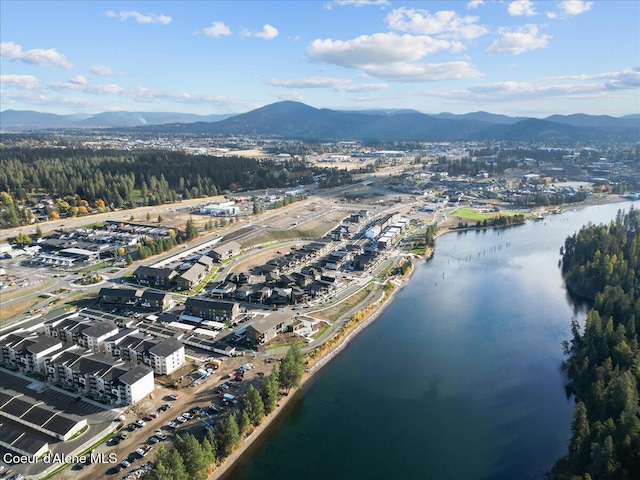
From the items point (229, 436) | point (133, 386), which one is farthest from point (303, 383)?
point (133, 386)

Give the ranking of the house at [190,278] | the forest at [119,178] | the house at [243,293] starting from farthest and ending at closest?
1. the forest at [119,178]
2. the house at [190,278]
3. the house at [243,293]

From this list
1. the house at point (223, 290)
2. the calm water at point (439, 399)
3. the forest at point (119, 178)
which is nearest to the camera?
the calm water at point (439, 399)

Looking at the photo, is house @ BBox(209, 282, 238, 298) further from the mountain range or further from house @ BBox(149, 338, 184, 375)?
the mountain range

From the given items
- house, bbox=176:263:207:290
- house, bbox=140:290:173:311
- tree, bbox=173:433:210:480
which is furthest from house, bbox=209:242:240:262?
tree, bbox=173:433:210:480

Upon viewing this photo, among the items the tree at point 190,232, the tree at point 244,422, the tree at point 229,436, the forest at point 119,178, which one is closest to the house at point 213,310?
the tree at point 244,422

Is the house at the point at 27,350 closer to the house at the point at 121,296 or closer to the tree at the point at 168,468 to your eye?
the house at the point at 121,296

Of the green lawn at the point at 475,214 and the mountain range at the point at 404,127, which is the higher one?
the mountain range at the point at 404,127
